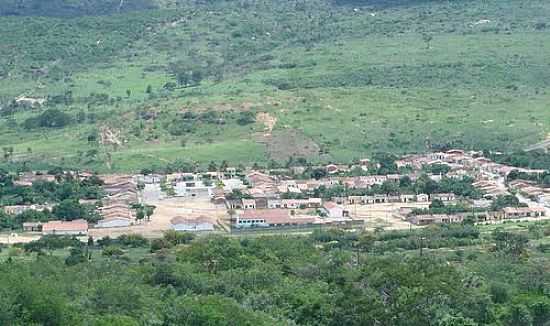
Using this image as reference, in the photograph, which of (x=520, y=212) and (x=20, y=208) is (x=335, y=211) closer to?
(x=520, y=212)

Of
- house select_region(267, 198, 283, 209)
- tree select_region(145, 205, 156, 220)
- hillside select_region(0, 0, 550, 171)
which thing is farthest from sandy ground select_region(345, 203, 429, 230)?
hillside select_region(0, 0, 550, 171)

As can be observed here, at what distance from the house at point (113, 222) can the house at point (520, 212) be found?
16255mm

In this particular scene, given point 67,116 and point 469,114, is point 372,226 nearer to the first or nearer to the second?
point 469,114

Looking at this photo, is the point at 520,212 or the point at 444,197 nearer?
the point at 520,212

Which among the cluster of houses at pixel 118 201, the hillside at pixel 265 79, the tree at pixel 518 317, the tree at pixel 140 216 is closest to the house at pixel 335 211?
the tree at pixel 140 216

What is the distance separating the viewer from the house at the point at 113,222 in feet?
191

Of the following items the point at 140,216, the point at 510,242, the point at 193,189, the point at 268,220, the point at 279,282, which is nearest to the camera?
the point at 279,282

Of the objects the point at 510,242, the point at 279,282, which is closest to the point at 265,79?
the point at 510,242

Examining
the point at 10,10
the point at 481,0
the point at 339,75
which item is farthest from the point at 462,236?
the point at 10,10

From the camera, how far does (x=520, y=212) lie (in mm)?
60281

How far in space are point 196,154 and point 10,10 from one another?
4864cm

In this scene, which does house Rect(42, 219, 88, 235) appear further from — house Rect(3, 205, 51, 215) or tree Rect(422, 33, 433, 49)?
tree Rect(422, 33, 433, 49)

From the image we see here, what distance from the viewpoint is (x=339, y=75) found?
88750mm

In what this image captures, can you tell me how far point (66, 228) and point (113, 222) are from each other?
2.31m
